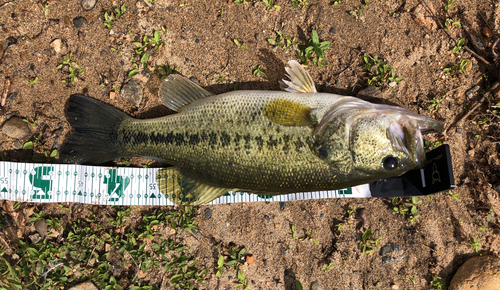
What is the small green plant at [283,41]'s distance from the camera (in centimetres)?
401

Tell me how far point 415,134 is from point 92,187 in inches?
154

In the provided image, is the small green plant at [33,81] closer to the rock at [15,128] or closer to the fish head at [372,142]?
the rock at [15,128]

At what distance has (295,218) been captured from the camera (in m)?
4.05

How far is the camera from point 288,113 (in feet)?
10.4

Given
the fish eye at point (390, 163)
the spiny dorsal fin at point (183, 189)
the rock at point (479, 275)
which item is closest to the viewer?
the fish eye at point (390, 163)

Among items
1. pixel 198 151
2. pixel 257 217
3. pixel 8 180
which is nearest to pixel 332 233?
pixel 257 217

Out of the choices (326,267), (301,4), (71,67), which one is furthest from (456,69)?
(71,67)

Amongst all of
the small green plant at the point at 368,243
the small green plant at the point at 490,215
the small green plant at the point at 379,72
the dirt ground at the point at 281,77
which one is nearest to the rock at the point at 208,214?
the dirt ground at the point at 281,77

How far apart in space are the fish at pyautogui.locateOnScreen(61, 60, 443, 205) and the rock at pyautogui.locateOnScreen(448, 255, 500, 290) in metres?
1.93

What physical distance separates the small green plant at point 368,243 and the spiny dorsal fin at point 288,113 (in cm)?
187

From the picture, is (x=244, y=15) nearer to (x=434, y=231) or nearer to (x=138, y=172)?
(x=138, y=172)

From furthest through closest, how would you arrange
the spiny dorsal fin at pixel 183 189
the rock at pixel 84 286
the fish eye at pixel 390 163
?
1. the rock at pixel 84 286
2. the spiny dorsal fin at pixel 183 189
3. the fish eye at pixel 390 163

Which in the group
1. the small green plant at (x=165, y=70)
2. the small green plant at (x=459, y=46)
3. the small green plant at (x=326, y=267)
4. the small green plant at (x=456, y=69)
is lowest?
the small green plant at (x=326, y=267)

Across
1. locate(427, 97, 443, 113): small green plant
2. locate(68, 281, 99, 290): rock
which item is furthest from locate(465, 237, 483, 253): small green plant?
locate(68, 281, 99, 290): rock
